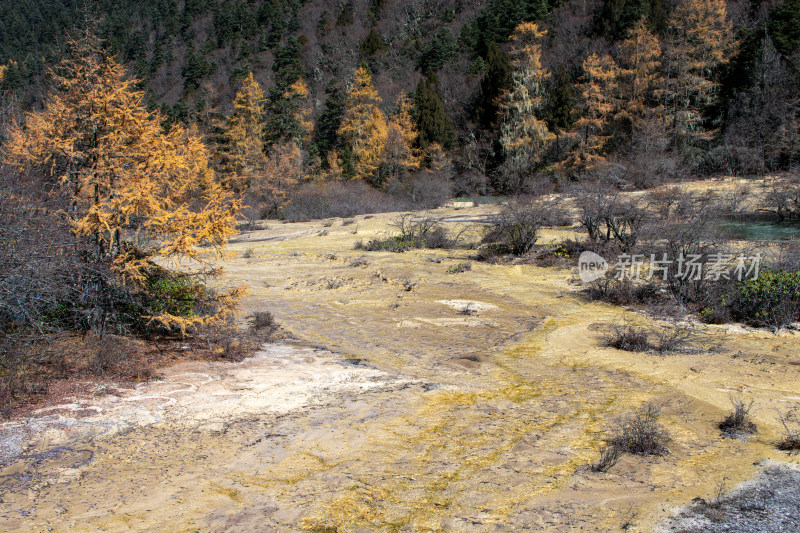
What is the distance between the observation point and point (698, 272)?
12.2 metres

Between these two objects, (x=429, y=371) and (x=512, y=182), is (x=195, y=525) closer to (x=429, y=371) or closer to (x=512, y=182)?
(x=429, y=371)

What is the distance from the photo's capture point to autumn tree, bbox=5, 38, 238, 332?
304 inches

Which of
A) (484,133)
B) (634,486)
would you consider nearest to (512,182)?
(484,133)

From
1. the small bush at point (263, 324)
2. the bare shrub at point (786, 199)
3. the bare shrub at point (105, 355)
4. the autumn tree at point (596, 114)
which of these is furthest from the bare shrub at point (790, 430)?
the autumn tree at point (596, 114)

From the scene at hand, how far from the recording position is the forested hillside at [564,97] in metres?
35.8

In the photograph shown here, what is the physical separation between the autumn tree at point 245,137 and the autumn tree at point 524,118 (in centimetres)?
1751

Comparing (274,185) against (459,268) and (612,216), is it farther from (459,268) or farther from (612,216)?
(612,216)

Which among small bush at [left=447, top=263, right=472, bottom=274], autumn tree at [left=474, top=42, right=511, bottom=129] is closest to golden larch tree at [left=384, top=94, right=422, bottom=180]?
autumn tree at [left=474, top=42, right=511, bottom=129]

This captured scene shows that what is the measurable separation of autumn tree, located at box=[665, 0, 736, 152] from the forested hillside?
12 centimetres

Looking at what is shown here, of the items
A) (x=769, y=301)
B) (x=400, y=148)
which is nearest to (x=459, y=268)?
(x=769, y=301)

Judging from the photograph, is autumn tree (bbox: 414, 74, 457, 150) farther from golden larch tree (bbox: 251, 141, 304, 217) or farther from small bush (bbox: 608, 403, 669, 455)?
small bush (bbox: 608, 403, 669, 455)

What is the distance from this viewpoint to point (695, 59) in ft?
137

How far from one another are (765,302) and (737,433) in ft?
18.0

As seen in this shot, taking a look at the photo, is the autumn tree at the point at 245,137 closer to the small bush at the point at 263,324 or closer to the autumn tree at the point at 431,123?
the autumn tree at the point at 431,123
